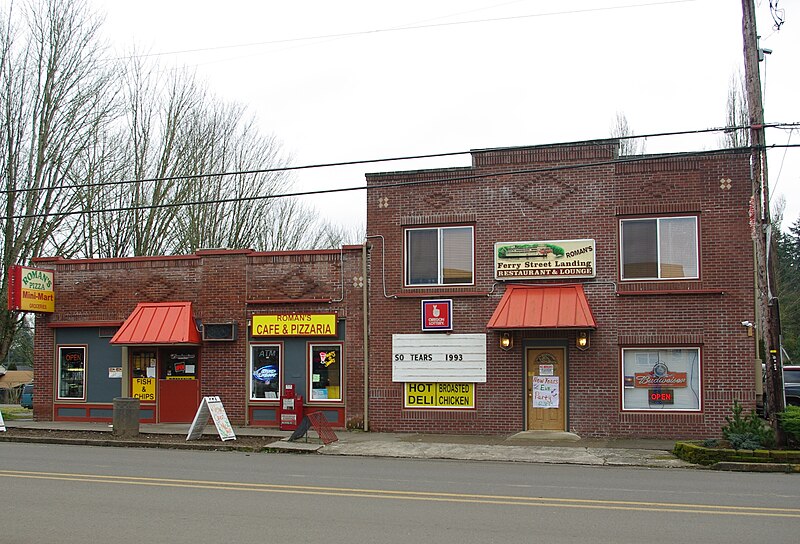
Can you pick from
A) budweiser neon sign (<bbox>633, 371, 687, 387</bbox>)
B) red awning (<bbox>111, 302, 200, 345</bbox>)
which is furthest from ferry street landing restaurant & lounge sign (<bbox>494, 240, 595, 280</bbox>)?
red awning (<bbox>111, 302, 200, 345</bbox>)

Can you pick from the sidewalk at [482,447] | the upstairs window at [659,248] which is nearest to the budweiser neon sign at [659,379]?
the sidewalk at [482,447]

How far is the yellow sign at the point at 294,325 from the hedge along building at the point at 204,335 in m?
0.03

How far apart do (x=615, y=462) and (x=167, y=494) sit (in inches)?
348

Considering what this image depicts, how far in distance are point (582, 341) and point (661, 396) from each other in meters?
2.33

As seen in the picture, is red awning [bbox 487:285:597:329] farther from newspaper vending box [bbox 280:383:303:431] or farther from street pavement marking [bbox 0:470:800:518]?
street pavement marking [bbox 0:470:800:518]

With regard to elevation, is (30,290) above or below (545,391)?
above

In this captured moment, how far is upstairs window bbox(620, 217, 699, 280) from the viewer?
61.7 ft

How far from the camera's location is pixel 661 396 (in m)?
18.8

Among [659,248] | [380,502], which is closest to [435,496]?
[380,502]

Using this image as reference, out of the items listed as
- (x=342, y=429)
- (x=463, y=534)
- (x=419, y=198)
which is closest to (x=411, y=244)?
(x=419, y=198)

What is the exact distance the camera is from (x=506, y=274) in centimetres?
1967

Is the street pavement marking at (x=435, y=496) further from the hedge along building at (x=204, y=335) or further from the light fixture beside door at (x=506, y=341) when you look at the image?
the hedge along building at (x=204, y=335)

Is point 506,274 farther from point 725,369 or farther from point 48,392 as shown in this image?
point 48,392

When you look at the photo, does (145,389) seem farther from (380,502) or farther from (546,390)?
(380,502)
